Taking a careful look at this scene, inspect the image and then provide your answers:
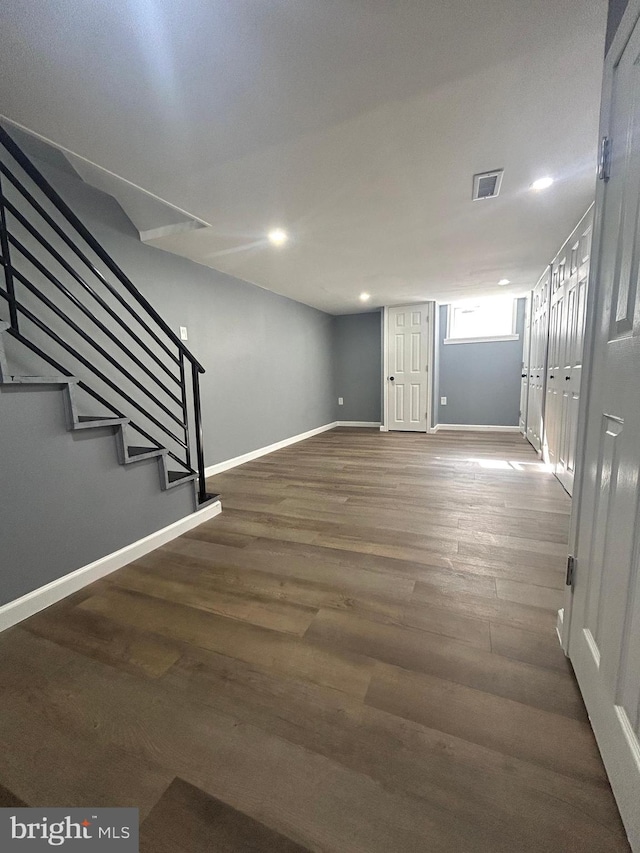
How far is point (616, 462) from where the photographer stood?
83cm

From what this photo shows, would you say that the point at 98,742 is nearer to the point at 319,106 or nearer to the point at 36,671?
the point at 36,671

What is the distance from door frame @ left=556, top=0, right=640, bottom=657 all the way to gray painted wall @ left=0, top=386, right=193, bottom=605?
204cm

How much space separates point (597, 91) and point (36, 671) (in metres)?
3.07

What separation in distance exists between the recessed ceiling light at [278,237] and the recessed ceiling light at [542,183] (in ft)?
5.62

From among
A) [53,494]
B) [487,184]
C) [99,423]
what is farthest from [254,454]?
[487,184]

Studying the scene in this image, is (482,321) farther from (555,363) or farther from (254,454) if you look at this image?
(254,454)

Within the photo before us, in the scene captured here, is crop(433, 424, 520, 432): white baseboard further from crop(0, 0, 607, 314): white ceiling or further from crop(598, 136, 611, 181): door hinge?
crop(598, 136, 611, 181): door hinge

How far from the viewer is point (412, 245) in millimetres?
3021

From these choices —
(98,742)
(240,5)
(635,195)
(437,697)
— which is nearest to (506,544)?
(437,697)

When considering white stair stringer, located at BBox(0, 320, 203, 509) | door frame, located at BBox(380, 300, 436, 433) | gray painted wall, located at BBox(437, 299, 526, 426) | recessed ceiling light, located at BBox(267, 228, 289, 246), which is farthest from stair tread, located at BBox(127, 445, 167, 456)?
gray painted wall, located at BBox(437, 299, 526, 426)

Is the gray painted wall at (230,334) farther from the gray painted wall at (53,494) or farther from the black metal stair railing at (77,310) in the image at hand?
the gray painted wall at (53,494)

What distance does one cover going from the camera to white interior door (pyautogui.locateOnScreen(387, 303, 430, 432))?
5531mm

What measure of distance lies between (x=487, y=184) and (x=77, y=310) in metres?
2.71

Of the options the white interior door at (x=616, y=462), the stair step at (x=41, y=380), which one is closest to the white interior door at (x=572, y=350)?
the white interior door at (x=616, y=462)
